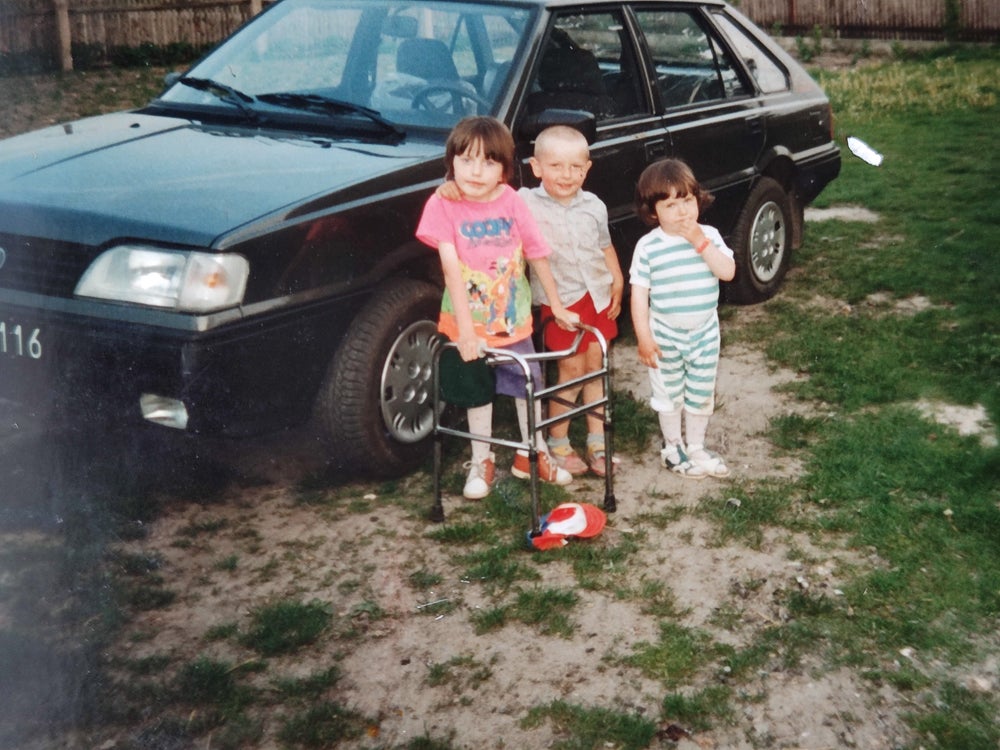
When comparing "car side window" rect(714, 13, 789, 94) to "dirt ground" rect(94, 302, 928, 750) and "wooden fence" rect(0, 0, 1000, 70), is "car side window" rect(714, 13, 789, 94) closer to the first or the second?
"dirt ground" rect(94, 302, 928, 750)

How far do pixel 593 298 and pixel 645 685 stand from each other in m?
1.71

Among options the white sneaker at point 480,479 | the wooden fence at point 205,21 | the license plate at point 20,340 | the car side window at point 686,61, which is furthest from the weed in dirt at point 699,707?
the wooden fence at point 205,21

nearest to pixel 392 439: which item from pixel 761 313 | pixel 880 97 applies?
pixel 761 313

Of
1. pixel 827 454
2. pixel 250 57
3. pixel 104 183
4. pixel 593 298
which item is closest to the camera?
pixel 104 183

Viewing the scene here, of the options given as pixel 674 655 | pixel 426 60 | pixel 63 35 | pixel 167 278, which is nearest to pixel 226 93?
pixel 426 60

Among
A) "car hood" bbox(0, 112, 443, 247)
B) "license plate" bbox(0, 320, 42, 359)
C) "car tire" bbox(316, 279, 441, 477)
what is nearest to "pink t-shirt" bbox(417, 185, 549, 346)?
"car tire" bbox(316, 279, 441, 477)

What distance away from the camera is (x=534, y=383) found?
14.6 feet

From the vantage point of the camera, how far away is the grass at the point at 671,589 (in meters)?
3.34

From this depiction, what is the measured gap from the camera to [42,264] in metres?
4.18

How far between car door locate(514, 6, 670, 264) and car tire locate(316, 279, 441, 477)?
82 centimetres

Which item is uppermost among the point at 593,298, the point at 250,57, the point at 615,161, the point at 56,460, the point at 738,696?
the point at 250,57

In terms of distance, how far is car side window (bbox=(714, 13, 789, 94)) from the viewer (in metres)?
6.74

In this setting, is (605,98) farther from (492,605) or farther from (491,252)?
(492,605)

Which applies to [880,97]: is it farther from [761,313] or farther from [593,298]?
[593,298]
